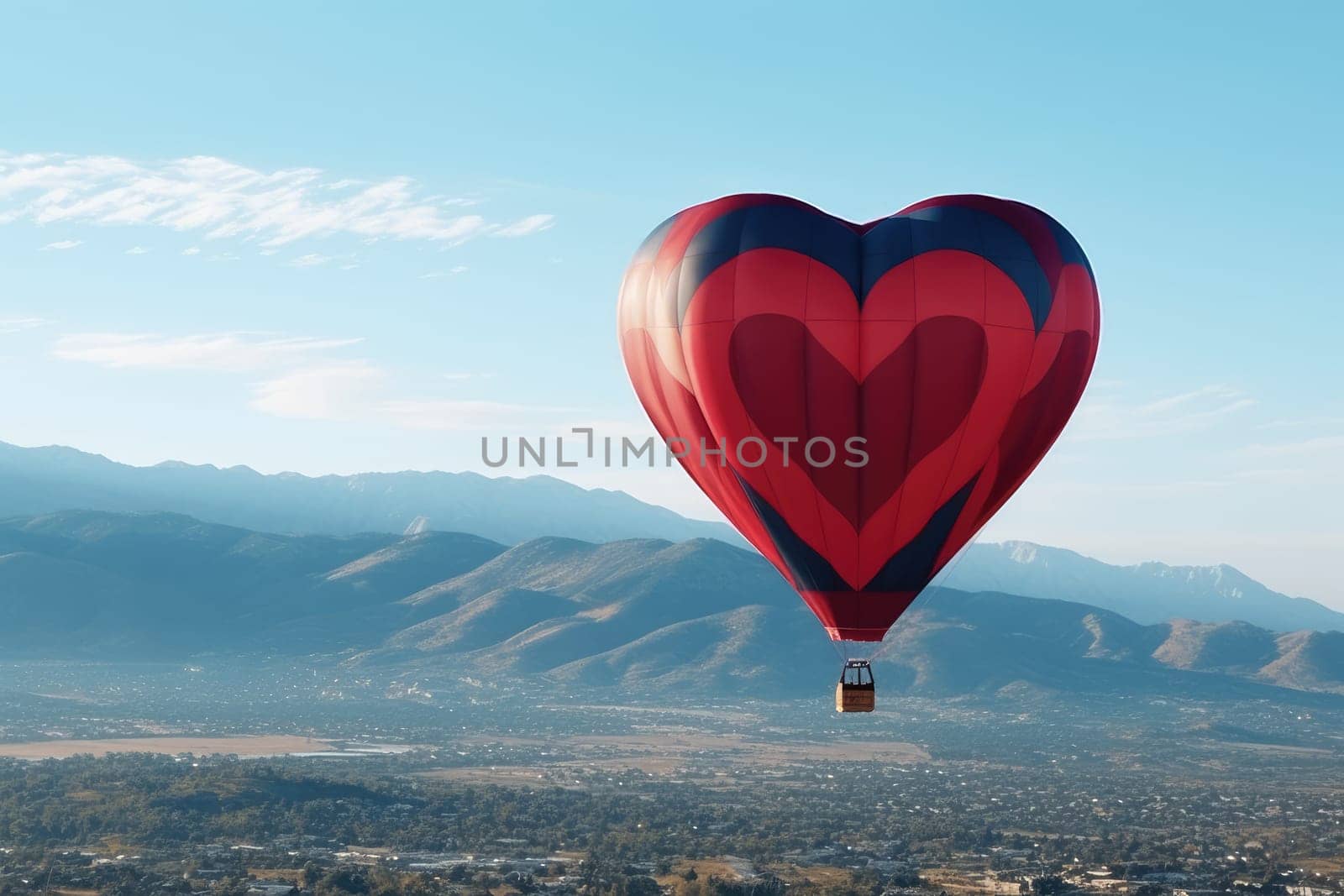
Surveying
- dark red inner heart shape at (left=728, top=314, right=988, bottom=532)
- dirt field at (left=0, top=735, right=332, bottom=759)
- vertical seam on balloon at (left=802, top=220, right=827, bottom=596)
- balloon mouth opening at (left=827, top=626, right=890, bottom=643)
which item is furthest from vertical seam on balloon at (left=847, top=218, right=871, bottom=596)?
dirt field at (left=0, top=735, right=332, bottom=759)

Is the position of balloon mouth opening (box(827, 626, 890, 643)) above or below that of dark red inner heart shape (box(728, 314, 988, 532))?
below

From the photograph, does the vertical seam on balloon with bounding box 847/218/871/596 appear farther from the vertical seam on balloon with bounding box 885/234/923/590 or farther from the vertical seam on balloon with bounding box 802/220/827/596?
the vertical seam on balloon with bounding box 885/234/923/590

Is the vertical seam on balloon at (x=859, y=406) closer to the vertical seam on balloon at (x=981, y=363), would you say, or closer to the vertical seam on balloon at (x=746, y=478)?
the vertical seam on balloon at (x=746, y=478)

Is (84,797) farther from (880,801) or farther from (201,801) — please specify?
(880,801)

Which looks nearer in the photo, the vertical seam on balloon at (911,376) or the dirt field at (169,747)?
the vertical seam on balloon at (911,376)

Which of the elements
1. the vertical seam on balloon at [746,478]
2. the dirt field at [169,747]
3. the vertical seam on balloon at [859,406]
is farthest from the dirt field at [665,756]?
the vertical seam on balloon at [859,406]

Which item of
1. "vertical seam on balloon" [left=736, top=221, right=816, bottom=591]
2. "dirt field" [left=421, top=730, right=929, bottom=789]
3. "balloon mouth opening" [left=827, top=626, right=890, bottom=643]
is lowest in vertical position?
"dirt field" [left=421, top=730, right=929, bottom=789]

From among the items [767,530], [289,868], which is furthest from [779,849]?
[767,530]
